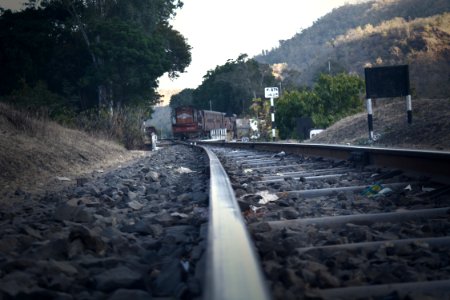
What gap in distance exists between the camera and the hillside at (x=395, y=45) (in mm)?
49375

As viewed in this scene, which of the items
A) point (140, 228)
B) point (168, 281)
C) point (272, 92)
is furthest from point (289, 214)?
point (272, 92)

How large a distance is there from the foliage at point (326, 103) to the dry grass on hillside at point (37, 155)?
49.3ft

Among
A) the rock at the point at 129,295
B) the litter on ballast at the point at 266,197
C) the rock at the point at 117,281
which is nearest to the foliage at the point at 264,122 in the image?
the litter on ballast at the point at 266,197

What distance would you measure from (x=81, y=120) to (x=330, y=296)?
16428mm

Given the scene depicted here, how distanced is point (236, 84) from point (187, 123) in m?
39.8

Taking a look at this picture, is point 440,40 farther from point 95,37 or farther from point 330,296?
point 330,296

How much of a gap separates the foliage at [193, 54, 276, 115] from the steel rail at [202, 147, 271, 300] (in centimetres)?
6787

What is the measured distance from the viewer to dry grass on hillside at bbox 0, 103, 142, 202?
22.2ft

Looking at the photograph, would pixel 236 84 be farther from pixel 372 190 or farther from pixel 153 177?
pixel 372 190

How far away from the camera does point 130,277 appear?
1993mm

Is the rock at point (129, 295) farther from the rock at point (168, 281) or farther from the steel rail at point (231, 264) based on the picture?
the steel rail at point (231, 264)

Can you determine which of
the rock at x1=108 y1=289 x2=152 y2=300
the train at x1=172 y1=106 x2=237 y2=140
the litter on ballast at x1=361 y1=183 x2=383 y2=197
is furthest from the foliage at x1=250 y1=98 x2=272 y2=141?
the rock at x1=108 y1=289 x2=152 y2=300

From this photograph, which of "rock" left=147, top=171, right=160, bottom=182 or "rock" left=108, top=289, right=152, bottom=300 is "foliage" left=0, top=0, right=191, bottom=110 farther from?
"rock" left=108, top=289, right=152, bottom=300

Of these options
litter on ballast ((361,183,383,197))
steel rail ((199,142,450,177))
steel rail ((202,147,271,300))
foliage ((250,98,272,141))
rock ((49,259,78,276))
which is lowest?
litter on ballast ((361,183,383,197))
